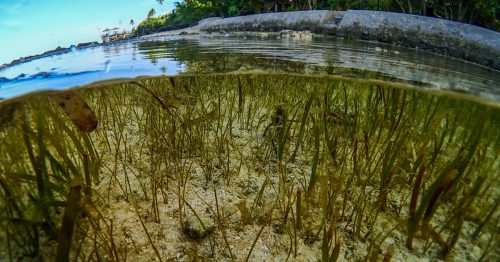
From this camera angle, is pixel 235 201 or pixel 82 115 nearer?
pixel 82 115

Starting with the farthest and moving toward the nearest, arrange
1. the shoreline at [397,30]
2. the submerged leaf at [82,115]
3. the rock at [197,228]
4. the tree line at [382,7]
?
the tree line at [382,7]
the shoreline at [397,30]
the rock at [197,228]
the submerged leaf at [82,115]

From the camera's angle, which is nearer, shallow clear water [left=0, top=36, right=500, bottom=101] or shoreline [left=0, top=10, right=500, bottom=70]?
shallow clear water [left=0, top=36, right=500, bottom=101]

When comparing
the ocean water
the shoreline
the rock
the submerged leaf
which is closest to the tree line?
the shoreline

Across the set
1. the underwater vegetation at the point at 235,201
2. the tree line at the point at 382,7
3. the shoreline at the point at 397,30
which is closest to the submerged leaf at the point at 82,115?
the underwater vegetation at the point at 235,201

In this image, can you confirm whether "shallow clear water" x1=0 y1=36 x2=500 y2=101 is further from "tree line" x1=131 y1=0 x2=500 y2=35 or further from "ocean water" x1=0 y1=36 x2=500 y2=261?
"tree line" x1=131 y1=0 x2=500 y2=35

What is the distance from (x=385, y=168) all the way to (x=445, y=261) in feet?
3.32

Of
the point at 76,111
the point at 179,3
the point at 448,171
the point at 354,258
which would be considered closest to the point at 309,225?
the point at 354,258

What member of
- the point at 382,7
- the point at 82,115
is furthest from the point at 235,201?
the point at 382,7

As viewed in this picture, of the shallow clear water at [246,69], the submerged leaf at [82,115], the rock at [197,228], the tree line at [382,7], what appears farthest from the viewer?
the tree line at [382,7]

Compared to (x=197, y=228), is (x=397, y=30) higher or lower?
higher

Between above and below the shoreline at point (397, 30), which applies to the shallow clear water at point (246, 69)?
below

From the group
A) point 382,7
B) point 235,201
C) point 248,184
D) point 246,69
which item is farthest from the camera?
point 382,7

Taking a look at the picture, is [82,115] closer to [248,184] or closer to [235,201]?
[235,201]

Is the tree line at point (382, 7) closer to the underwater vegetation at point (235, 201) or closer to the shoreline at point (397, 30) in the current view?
the shoreline at point (397, 30)
